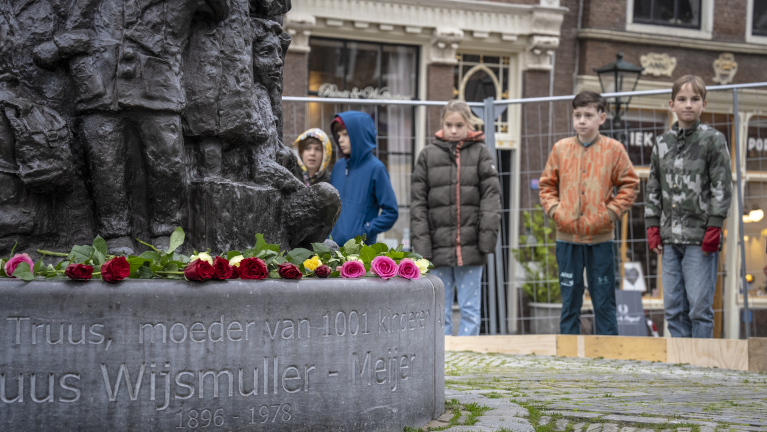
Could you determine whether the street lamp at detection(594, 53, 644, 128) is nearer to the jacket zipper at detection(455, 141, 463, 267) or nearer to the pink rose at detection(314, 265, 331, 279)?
the jacket zipper at detection(455, 141, 463, 267)

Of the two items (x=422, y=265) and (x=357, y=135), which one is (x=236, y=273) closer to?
(x=422, y=265)

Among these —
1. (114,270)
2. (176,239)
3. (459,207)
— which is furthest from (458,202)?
(114,270)

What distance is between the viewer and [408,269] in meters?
3.76

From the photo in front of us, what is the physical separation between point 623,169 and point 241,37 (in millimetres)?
3716

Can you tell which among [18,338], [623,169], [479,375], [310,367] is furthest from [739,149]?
[18,338]

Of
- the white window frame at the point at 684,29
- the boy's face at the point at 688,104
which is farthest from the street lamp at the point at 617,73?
the boy's face at the point at 688,104

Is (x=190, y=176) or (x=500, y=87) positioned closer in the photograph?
(x=190, y=176)

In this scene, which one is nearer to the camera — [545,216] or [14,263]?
[14,263]

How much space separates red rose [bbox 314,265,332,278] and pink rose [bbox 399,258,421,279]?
1.17 ft

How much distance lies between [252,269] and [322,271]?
312 millimetres

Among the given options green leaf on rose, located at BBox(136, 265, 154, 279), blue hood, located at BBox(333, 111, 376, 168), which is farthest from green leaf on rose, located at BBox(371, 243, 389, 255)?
blue hood, located at BBox(333, 111, 376, 168)

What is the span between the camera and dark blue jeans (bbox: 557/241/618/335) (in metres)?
6.84

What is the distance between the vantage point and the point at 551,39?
14055 millimetres

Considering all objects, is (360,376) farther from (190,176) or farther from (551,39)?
(551,39)
